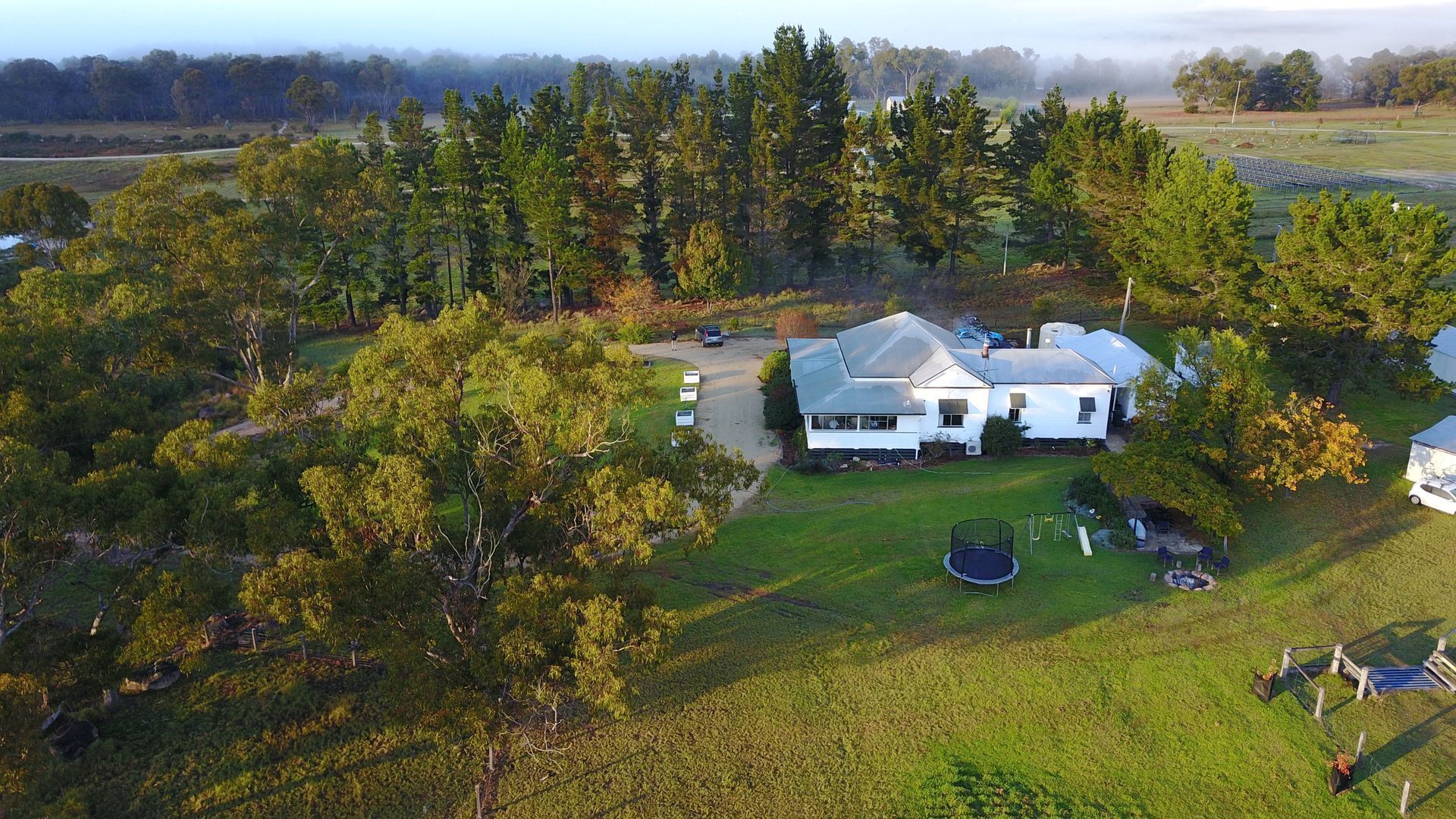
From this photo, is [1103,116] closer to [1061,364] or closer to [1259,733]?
[1061,364]

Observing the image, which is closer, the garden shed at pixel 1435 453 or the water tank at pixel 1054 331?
the garden shed at pixel 1435 453

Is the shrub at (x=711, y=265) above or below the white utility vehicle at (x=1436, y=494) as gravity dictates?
above

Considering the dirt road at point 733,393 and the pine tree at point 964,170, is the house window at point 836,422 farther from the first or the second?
the pine tree at point 964,170

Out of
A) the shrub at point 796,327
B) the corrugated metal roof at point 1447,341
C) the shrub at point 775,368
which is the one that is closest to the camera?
the corrugated metal roof at point 1447,341

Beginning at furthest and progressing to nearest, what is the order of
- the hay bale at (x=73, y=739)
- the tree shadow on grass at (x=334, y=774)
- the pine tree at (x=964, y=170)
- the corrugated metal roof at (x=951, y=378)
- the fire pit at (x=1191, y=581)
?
the pine tree at (x=964, y=170) < the corrugated metal roof at (x=951, y=378) < the fire pit at (x=1191, y=581) < the hay bale at (x=73, y=739) < the tree shadow on grass at (x=334, y=774)

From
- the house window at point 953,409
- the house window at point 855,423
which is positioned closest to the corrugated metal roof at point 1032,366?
the house window at point 953,409

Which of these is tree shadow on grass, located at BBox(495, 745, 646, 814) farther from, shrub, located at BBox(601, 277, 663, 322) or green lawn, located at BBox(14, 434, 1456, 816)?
shrub, located at BBox(601, 277, 663, 322)

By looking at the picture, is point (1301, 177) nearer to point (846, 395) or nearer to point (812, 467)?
point (846, 395)

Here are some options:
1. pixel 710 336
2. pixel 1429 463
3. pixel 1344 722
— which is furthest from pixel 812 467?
pixel 1429 463
